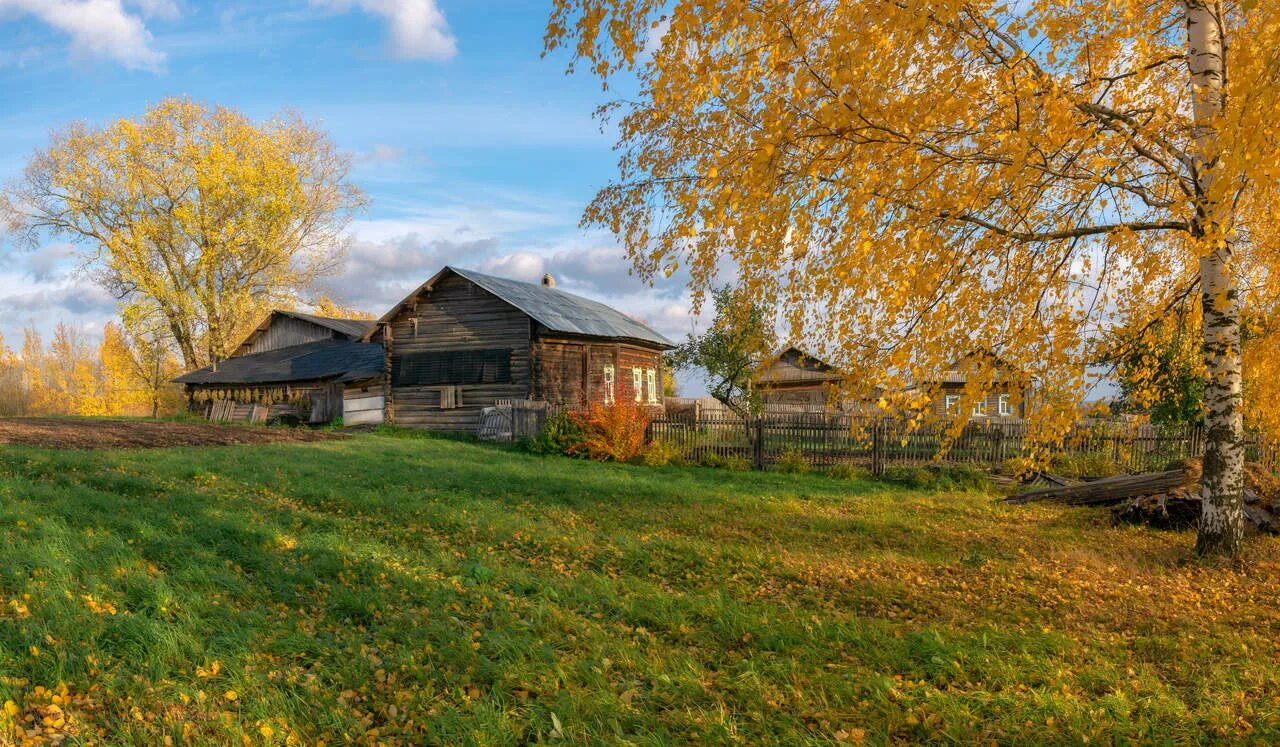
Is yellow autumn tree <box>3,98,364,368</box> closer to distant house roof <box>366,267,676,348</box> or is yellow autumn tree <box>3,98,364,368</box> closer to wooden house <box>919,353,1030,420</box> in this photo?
distant house roof <box>366,267,676,348</box>

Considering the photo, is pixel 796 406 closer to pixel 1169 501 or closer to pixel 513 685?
pixel 1169 501

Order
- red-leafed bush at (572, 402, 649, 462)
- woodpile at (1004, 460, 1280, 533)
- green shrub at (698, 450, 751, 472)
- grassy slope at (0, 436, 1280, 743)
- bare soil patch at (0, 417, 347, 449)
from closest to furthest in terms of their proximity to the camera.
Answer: grassy slope at (0, 436, 1280, 743)
woodpile at (1004, 460, 1280, 533)
bare soil patch at (0, 417, 347, 449)
green shrub at (698, 450, 751, 472)
red-leafed bush at (572, 402, 649, 462)

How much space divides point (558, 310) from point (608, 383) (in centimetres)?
366

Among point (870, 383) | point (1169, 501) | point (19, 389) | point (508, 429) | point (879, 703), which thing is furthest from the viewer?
point (19, 389)

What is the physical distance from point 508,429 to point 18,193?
31886 mm

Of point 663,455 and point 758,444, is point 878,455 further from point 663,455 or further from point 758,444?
point 663,455

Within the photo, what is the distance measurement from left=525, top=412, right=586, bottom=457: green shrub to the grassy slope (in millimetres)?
8881

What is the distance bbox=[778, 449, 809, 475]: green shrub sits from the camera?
17.9 metres

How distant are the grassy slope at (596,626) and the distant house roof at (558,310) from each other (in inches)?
632

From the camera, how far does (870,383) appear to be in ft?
23.5

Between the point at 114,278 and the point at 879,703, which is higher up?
the point at 114,278

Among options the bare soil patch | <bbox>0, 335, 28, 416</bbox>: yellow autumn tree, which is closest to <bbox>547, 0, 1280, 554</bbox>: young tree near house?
the bare soil patch

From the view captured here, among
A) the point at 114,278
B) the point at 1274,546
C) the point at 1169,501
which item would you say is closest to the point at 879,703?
the point at 1274,546

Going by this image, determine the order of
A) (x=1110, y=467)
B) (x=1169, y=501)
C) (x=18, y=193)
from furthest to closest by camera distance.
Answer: (x=18, y=193)
(x=1110, y=467)
(x=1169, y=501)
